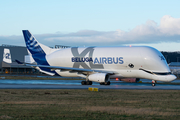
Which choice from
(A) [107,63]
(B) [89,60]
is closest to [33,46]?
(B) [89,60]

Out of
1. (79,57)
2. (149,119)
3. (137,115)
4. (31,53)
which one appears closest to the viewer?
(149,119)

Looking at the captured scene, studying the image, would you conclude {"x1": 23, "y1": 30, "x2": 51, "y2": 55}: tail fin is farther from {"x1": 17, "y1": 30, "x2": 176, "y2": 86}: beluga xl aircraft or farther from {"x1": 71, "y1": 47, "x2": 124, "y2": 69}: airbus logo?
{"x1": 71, "y1": 47, "x2": 124, "y2": 69}: airbus logo

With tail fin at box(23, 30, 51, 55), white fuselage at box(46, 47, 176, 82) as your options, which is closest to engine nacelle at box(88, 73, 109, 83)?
white fuselage at box(46, 47, 176, 82)

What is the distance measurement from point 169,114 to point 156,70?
24983mm

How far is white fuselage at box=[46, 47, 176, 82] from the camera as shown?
3988cm

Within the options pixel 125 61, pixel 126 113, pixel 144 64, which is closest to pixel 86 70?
pixel 125 61

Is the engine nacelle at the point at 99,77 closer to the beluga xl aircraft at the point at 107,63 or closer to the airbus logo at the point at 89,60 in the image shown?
the beluga xl aircraft at the point at 107,63

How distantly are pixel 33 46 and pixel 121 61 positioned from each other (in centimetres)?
1697

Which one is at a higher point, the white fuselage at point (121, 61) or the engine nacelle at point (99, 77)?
the white fuselage at point (121, 61)

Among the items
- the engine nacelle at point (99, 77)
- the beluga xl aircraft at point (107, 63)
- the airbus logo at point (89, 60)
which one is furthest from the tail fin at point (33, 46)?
the engine nacelle at point (99, 77)

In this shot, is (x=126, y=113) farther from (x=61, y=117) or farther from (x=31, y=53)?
(x=31, y=53)

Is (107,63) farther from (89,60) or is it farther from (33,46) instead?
(33,46)

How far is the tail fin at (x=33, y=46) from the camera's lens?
50.1 m

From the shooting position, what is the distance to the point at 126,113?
1545 cm
